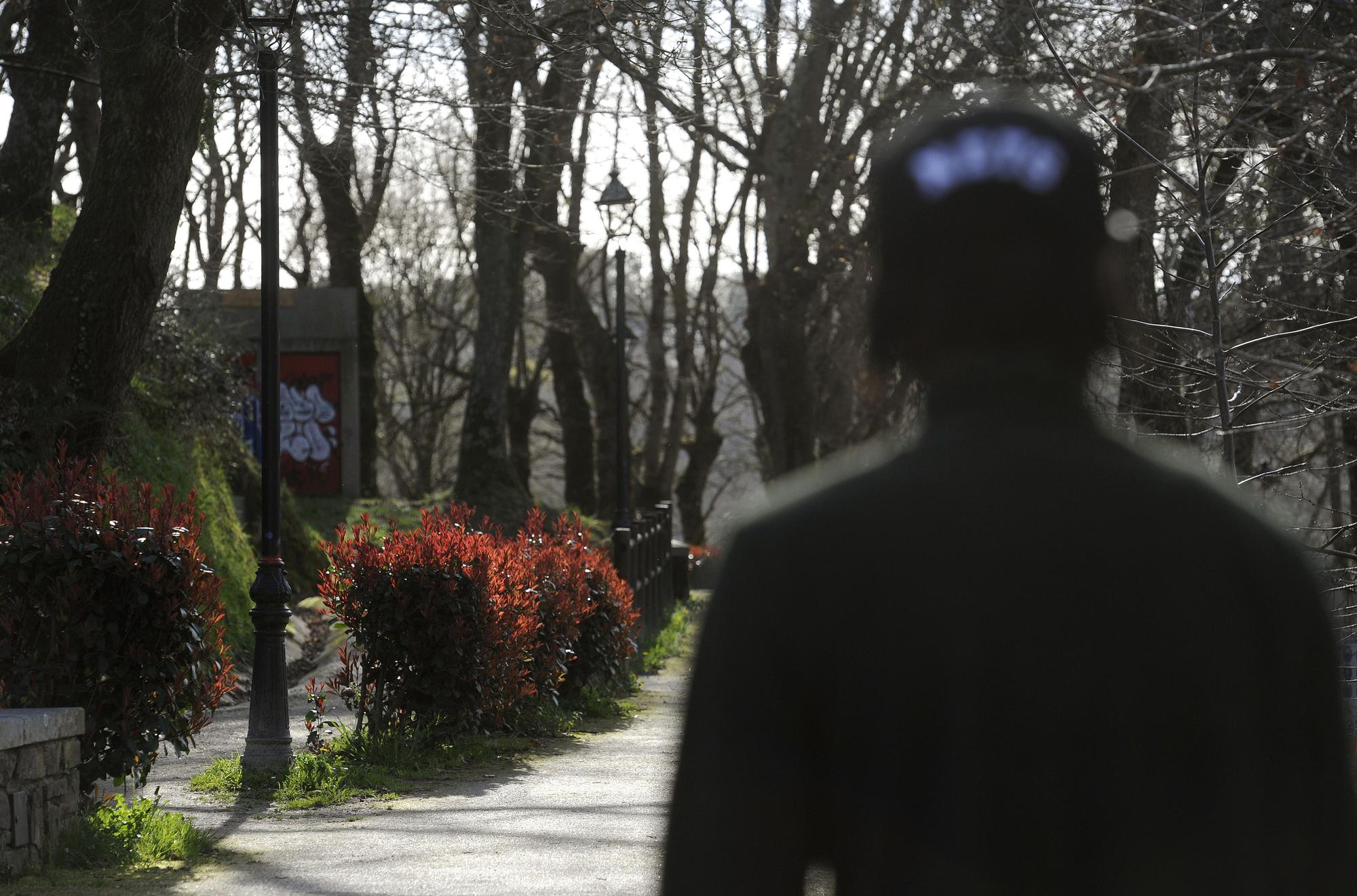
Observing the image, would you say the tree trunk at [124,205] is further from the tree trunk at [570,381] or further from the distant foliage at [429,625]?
the tree trunk at [570,381]

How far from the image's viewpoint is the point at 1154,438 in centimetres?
816

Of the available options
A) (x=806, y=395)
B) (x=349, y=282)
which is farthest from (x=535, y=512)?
(x=349, y=282)

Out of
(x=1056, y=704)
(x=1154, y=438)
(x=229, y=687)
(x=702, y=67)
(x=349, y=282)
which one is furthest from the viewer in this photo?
(x=349, y=282)

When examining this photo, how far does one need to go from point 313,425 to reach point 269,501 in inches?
671

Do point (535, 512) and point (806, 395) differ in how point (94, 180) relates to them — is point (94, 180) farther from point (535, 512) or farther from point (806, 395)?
point (806, 395)

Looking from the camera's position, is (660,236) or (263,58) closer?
(263,58)

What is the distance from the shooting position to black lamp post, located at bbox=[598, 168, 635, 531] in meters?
17.7

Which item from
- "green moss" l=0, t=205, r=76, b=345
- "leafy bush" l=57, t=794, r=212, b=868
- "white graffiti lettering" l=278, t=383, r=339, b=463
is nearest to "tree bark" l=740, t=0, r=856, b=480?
"white graffiti lettering" l=278, t=383, r=339, b=463

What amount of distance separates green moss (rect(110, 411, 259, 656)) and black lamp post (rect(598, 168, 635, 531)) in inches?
169

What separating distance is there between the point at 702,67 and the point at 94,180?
479cm

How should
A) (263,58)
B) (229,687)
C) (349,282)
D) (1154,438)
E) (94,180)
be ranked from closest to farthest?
(229,687)
(1154,438)
(263,58)
(94,180)
(349,282)

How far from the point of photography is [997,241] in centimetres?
166

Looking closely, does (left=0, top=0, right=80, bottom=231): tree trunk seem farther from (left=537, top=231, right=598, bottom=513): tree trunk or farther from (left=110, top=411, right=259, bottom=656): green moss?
(left=537, top=231, right=598, bottom=513): tree trunk

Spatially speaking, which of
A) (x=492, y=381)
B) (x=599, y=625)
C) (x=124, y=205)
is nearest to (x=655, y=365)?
(x=492, y=381)
